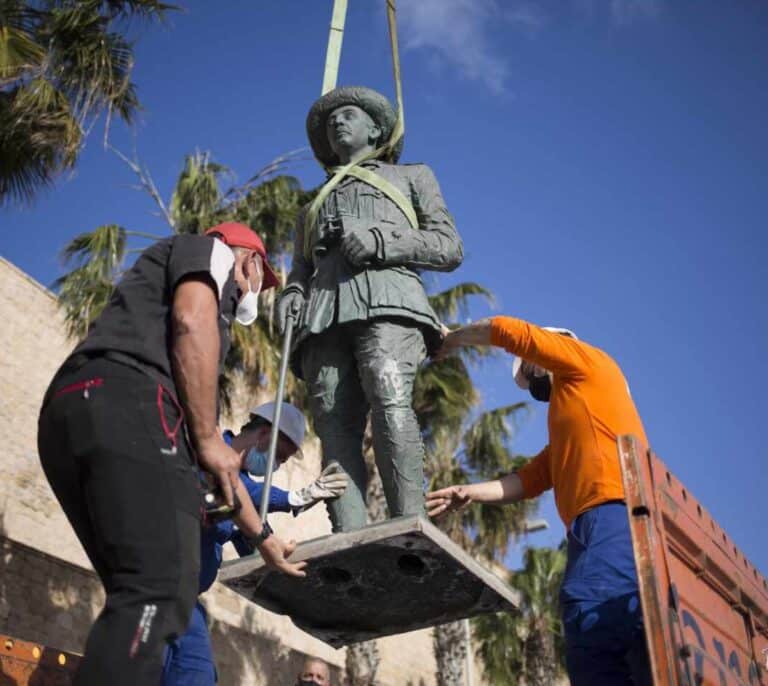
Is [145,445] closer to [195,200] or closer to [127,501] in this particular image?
[127,501]

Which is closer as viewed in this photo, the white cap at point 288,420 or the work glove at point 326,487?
the work glove at point 326,487

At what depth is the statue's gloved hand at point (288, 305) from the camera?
5246 millimetres

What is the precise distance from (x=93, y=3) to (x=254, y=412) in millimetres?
8653

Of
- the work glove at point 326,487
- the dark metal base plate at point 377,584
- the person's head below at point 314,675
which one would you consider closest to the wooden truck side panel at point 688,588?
the dark metal base plate at point 377,584

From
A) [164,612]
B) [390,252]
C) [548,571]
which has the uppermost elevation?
[548,571]

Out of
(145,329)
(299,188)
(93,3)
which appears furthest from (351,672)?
(145,329)

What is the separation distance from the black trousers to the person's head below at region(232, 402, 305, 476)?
2.10 m

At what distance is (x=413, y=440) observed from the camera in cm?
482

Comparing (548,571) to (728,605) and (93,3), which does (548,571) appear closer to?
(93,3)

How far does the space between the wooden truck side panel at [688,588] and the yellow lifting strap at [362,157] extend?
217 cm

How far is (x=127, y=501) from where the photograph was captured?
2.79 meters

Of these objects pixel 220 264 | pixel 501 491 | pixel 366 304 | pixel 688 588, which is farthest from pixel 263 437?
pixel 688 588

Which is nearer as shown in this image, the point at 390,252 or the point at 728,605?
the point at 728,605

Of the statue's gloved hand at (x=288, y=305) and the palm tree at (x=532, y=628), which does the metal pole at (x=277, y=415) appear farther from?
the palm tree at (x=532, y=628)
